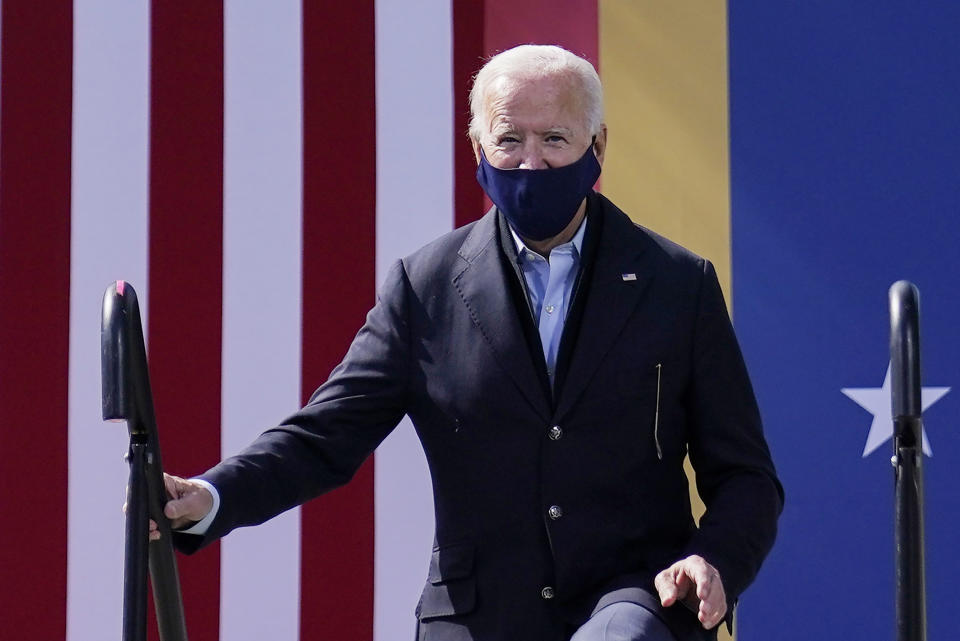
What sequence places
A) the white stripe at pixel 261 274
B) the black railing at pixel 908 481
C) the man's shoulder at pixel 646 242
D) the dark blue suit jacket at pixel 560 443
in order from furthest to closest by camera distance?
1. the white stripe at pixel 261 274
2. the man's shoulder at pixel 646 242
3. the dark blue suit jacket at pixel 560 443
4. the black railing at pixel 908 481

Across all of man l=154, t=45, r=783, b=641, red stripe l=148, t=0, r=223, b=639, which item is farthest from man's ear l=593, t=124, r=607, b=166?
red stripe l=148, t=0, r=223, b=639

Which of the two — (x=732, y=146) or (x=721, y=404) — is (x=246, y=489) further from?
(x=732, y=146)

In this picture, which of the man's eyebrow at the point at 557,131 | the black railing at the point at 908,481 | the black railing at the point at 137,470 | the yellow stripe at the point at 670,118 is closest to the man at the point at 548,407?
the man's eyebrow at the point at 557,131

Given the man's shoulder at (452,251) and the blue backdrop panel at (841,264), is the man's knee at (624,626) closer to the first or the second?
the man's shoulder at (452,251)

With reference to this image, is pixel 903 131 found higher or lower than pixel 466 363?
higher

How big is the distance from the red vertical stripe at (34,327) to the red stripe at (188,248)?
0.58 feet

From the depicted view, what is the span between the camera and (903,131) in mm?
2580

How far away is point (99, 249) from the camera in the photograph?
268 cm

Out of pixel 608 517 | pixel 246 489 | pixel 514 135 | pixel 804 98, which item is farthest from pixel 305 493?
pixel 804 98

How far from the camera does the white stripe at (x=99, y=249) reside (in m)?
2.65

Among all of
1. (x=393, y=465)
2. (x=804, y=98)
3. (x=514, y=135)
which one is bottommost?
(x=393, y=465)

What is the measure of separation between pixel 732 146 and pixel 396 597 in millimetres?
1055

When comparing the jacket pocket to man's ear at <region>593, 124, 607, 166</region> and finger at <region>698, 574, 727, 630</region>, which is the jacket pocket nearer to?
finger at <region>698, 574, 727, 630</region>

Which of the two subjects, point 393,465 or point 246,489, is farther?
point 393,465
